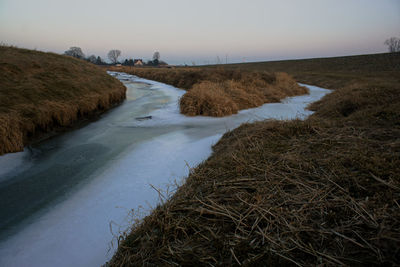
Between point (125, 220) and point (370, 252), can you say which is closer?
point (370, 252)

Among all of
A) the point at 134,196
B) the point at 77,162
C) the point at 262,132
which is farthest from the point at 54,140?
the point at 262,132

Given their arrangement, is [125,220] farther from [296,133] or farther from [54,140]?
[54,140]

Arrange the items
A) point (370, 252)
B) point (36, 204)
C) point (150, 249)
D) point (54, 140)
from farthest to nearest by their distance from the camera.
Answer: point (54, 140), point (36, 204), point (150, 249), point (370, 252)

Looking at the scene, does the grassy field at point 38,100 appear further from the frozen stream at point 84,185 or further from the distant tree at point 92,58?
the distant tree at point 92,58

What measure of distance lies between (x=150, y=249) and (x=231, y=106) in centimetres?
622

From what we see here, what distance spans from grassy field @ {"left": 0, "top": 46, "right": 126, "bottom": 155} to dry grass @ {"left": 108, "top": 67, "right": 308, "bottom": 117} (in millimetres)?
3147

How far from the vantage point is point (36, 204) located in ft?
7.97

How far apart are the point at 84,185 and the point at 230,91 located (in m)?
6.84

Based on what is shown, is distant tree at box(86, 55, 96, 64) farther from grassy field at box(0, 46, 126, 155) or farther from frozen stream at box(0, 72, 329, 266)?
frozen stream at box(0, 72, 329, 266)

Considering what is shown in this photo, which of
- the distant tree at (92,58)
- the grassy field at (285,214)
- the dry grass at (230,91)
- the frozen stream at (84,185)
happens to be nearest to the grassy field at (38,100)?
the frozen stream at (84,185)

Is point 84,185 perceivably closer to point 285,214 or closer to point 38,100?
point 285,214

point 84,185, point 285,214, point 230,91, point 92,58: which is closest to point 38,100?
point 84,185

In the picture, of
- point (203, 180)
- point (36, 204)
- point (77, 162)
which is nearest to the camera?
point (203, 180)

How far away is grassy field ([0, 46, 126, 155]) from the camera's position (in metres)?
4.03
